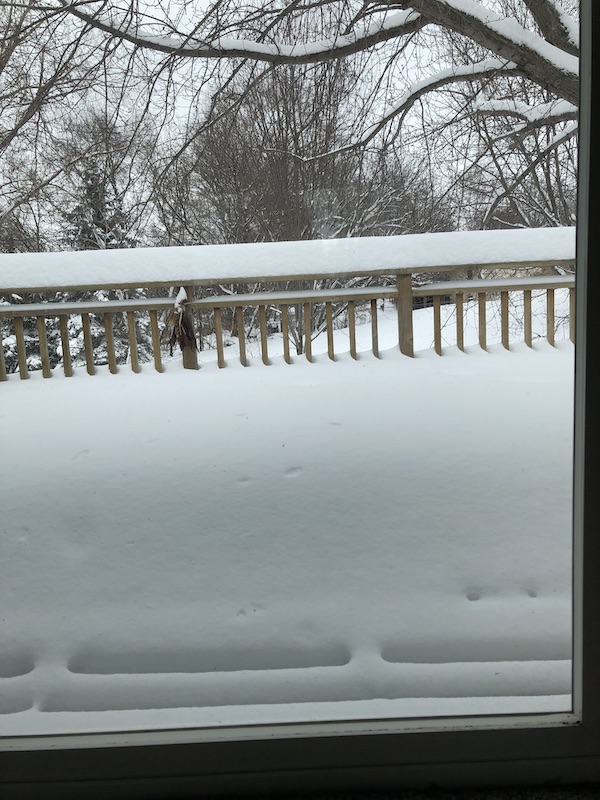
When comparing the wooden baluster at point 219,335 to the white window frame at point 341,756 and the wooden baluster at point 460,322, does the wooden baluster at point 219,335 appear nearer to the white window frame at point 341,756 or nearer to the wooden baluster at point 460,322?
the wooden baluster at point 460,322

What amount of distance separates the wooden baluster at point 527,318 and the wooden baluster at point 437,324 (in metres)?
0.17

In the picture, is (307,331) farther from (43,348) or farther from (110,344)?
(43,348)

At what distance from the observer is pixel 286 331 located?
1.37 m

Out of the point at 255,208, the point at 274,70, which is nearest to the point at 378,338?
the point at 255,208

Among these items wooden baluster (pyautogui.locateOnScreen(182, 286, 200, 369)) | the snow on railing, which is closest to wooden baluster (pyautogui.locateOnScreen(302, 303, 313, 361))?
the snow on railing

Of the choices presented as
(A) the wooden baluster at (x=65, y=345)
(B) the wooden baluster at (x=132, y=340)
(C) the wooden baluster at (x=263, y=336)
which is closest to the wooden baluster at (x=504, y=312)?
(C) the wooden baluster at (x=263, y=336)

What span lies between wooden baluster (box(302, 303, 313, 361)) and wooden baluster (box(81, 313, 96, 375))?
46 cm

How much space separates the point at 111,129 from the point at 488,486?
3.47ft

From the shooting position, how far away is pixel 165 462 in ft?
4.57

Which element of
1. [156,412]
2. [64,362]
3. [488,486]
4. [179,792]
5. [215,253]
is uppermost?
[215,253]

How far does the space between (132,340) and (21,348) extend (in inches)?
8.7

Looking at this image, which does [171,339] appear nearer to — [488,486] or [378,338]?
[378,338]

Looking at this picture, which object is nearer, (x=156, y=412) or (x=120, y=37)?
(x=120, y=37)

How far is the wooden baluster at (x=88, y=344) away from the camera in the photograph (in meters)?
1.17
